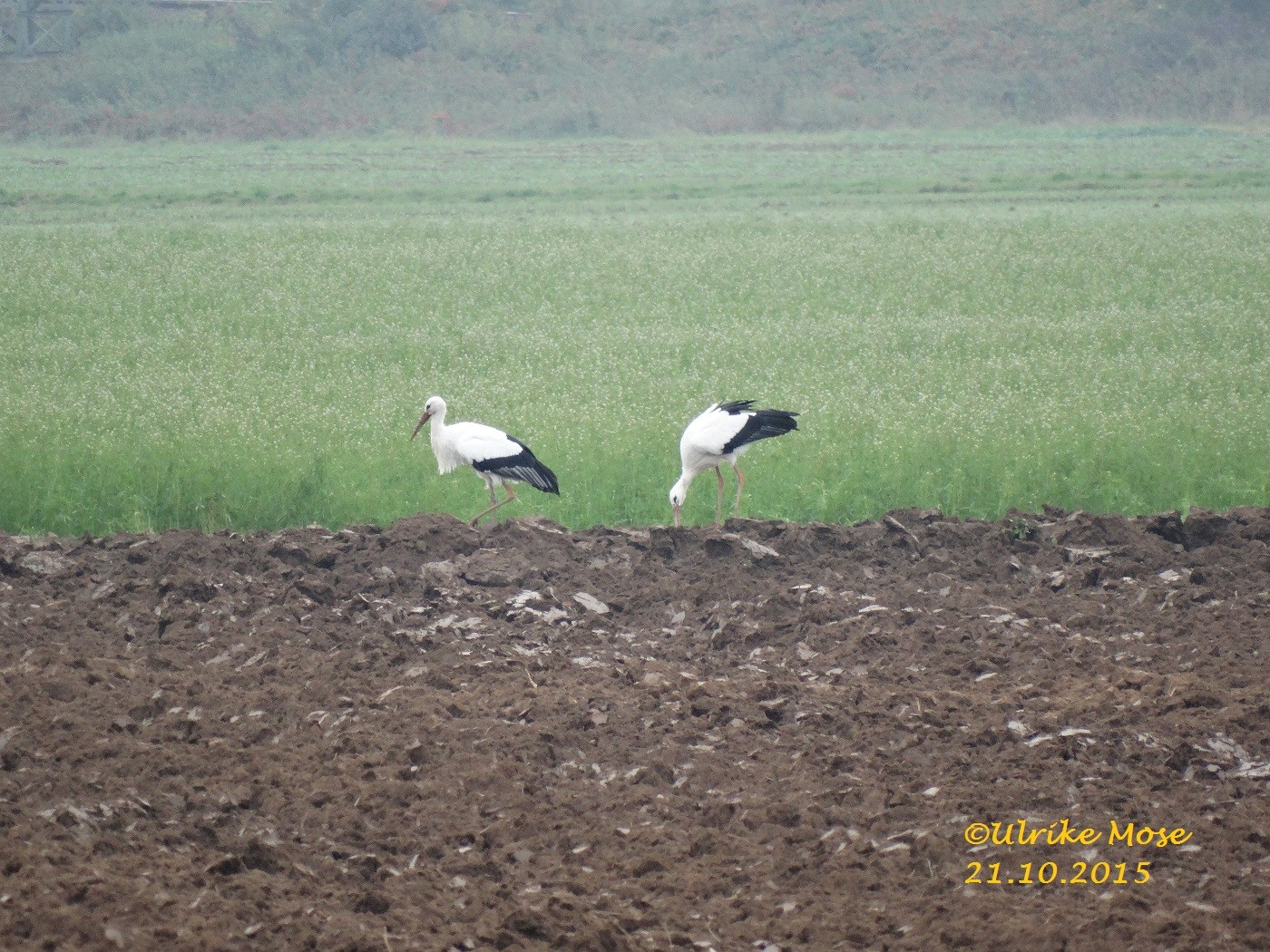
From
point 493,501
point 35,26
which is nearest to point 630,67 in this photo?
point 35,26

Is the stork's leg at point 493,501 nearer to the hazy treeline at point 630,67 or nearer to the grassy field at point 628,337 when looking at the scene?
the grassy field at point 628,337

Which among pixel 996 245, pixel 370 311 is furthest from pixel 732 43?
pixel 370 311

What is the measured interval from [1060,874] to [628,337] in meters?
14.2

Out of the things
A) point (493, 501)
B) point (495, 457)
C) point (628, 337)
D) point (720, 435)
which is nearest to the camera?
point (720, 435)

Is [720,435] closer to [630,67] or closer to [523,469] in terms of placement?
[523,469]

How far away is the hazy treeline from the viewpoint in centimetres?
5662

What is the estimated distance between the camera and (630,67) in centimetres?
6172

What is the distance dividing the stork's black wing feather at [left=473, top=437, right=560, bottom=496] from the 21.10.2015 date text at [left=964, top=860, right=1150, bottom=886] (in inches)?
242

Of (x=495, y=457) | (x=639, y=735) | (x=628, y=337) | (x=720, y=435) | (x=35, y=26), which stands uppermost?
(x=35, y=26)

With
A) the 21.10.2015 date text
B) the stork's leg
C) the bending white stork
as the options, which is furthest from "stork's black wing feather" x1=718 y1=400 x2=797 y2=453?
the 21.10.2015 date text

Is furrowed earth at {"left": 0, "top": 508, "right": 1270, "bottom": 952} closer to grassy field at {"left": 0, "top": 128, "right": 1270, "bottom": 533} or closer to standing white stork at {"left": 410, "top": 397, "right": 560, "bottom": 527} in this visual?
standing white stork at {"left": 410, "top": 397, "right": 560, "bottom": 527}

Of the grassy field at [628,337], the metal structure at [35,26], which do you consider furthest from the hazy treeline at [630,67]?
the grassy field at [628,337]

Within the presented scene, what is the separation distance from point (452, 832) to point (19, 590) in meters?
4.82

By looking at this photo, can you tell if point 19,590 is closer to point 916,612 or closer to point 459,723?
point 459,723
